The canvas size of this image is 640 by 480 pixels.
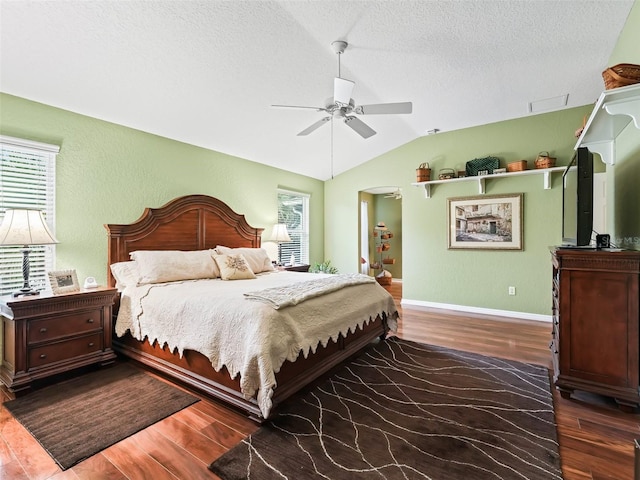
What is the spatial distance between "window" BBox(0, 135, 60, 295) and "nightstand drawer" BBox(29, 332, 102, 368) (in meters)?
0.71

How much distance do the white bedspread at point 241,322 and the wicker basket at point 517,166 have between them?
Answer: 3046mm

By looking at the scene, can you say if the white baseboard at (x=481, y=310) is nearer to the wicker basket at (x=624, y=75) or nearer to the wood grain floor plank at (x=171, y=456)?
the wicker basket at (x=624, y=75)

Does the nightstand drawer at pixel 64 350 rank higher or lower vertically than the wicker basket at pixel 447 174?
lower

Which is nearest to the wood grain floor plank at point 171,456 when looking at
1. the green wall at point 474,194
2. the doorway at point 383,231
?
the green wall at point 474,194

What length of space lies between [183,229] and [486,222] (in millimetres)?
4401

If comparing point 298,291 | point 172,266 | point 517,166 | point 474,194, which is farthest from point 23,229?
point 517,166

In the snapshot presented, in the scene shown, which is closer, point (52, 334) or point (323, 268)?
point (52, 334)

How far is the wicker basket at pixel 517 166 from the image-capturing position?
4.46 meters

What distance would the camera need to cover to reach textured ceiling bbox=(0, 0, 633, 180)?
2.36m

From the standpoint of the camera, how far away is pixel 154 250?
3.71 m

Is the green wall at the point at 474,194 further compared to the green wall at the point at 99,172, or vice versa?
the green wall at the point at 474,194

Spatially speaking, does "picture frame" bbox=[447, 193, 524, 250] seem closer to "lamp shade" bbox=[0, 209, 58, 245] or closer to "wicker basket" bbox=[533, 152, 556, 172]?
"wicker basket" bbox=[533, 152, 556, 172]

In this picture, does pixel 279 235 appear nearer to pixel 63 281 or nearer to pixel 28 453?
pixel 63 281

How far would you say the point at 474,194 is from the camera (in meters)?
4.96
